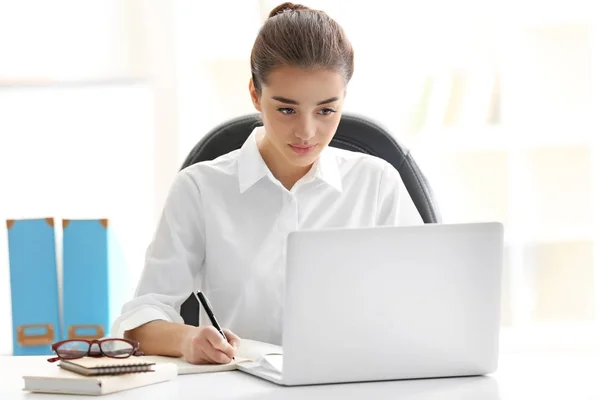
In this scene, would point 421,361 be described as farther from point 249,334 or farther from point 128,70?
point 128,70

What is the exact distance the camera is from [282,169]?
6.31ft

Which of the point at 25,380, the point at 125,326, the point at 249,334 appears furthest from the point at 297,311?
the point at 249,334

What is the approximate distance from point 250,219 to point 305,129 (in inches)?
10.2

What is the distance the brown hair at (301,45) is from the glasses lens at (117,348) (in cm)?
64

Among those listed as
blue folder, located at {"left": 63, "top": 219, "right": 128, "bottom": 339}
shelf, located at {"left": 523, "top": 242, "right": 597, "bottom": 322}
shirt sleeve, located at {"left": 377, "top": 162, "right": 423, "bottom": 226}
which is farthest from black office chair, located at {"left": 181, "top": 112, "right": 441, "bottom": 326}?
shelf, located at {"left": 523, "top": 242, "right": 597, "bottom": 322}

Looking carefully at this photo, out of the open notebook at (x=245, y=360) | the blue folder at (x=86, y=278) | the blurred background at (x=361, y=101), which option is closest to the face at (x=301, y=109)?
the open notebook at (x=245, y=360)

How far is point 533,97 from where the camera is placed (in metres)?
3.44

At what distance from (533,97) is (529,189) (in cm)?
33

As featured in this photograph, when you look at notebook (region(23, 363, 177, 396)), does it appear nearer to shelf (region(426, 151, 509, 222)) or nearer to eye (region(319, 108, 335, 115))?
eye (region(319, 108, 335, 115))

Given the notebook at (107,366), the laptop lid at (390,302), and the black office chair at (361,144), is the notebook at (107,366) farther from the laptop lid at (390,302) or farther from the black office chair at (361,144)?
the black office chair at (361,144)

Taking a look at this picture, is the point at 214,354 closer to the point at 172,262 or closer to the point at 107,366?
the point at 107,366

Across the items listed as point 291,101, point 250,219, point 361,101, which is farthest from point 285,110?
point 361,101

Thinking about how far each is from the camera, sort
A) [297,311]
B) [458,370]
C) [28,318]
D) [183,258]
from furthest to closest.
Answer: [28,318] < [183,258] < [458,370] < [297,311]

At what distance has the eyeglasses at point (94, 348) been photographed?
1.35 m
